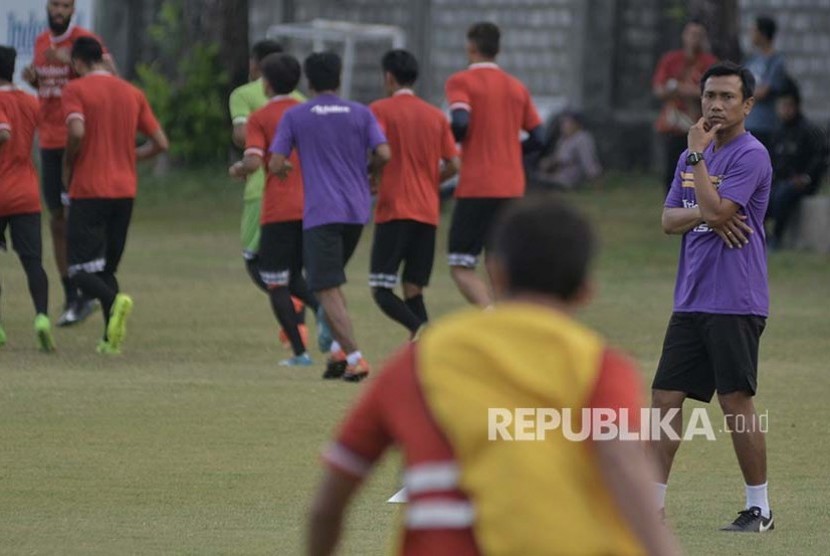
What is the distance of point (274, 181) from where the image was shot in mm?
12258

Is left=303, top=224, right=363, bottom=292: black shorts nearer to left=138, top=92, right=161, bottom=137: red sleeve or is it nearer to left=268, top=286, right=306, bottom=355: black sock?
left=268, top=286, right=306, bottom=355: black sock

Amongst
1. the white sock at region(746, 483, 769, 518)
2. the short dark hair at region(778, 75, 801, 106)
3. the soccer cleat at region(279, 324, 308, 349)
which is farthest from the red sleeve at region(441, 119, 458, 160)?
the short dark hair at region(778, 75, 801, 106)

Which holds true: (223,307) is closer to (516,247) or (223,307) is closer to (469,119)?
(469,119)

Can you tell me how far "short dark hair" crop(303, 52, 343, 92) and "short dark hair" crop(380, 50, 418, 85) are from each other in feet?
3.02

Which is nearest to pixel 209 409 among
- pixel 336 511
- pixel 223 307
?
pixel 223 307

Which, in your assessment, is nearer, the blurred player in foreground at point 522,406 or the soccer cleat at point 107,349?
the blurred player in foreground at point 522,406

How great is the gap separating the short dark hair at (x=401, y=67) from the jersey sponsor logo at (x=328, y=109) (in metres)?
0.96

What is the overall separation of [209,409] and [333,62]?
236 cm

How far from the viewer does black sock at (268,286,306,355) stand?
12.3 metres

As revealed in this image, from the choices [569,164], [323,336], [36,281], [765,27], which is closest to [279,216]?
[323,336]

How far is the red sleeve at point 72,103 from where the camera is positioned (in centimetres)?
1264

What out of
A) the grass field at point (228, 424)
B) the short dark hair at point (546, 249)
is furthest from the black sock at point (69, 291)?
the short dark hair at point (546, 249)

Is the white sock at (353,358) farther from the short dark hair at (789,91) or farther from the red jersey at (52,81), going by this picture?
the short dark hair at (789,91)

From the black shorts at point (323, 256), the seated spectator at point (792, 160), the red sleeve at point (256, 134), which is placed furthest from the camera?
the seated spectator at point (792, 160)
